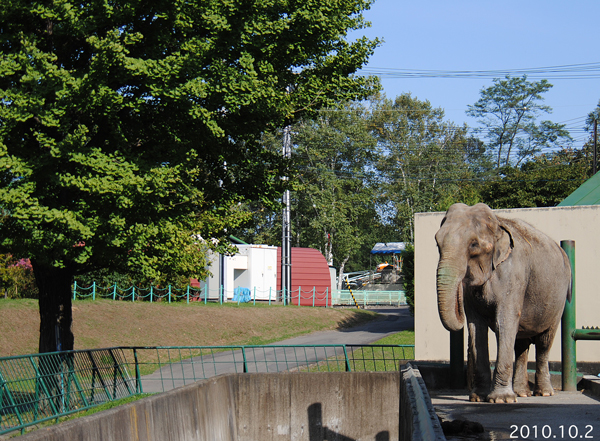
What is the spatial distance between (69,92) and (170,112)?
6.71 ft

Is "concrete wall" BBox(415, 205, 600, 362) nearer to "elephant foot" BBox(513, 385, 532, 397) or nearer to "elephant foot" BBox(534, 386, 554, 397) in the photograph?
"elephant foot" BBox(534, 386, 554, 397)

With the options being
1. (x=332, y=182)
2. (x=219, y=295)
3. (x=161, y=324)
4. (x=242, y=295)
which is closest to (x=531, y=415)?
(x=161, y=324)

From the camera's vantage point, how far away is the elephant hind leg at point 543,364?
7.34 meters

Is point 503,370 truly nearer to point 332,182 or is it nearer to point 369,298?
point 369,298

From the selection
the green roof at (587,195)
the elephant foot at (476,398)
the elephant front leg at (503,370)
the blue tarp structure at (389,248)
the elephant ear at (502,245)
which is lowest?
the elephant foot at (476,398)

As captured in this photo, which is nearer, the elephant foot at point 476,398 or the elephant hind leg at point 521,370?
the elephant foot at point 476,398

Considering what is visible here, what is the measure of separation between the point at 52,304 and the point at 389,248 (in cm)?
5789

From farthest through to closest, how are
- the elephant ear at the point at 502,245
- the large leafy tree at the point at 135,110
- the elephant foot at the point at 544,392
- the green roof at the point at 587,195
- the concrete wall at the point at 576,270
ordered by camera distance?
1. the green roof at the point at 587,195
2. the concrete wall at the point at 576,270
3. the large leafy tree at the point at 135,110
4. the elephant foot at the point at 544,392
5. the elephant ear at the point at 502,245

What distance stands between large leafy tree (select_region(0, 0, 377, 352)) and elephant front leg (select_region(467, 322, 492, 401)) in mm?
5701

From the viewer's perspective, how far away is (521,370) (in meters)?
7.37

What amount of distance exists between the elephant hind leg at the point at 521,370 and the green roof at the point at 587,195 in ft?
42.0

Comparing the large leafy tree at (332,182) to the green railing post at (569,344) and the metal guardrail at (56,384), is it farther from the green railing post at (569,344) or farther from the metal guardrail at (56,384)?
the green railing post at (569,344)

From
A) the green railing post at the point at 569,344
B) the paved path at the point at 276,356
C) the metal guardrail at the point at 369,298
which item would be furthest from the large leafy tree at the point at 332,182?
the green railing post at the point at 569,344

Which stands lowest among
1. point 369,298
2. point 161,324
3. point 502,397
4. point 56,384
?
point 369,298
